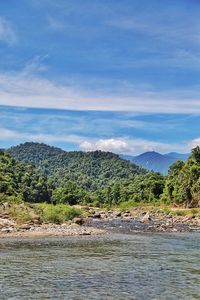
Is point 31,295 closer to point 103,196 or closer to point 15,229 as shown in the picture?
point 15,229

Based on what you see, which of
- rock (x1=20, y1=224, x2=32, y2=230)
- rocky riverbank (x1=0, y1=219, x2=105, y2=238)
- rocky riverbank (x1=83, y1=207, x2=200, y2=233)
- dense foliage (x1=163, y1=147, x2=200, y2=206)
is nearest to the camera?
rocky riverbank (x1=0, y1=219, x2=105, y2=238)

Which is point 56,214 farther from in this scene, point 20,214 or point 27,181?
point 27,181

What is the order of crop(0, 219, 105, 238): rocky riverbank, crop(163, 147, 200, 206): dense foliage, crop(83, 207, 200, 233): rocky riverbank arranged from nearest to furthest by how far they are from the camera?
crop(0, 219, 105, 238): rocky riverbank < crop(83, 207, 200, 233): rocky riverbank < crop(163, 147, 200, 206): dense foliage

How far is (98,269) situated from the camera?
2858cm

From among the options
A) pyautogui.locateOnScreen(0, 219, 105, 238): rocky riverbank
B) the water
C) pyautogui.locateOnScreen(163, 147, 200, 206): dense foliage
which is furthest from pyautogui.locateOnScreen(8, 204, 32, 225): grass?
pyautogui.locateOnScreen(163, 147, 200, 206): dense foliage

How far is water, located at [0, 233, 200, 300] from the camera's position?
2225 centimetres

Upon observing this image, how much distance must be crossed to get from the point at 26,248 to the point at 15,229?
502 inches

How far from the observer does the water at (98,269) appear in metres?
22.2

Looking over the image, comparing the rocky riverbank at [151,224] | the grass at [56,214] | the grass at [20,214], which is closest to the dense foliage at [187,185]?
the rocky riverbank at [151,224]

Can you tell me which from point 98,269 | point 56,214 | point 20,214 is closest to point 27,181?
point 56,214

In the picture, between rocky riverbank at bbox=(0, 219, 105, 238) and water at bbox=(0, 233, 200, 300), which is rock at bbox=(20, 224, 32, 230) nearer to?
rocky riverbank at bbox=(0, 219, 105, 238)

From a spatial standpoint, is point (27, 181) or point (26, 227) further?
point (27, 181)

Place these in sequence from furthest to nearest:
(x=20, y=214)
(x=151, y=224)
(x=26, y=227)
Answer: (x=151, y=224)
(x=20, y=214)
(x=26, y=227)

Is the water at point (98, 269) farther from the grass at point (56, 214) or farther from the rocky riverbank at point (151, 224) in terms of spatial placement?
the rocky riverbank at point (151, 224)
